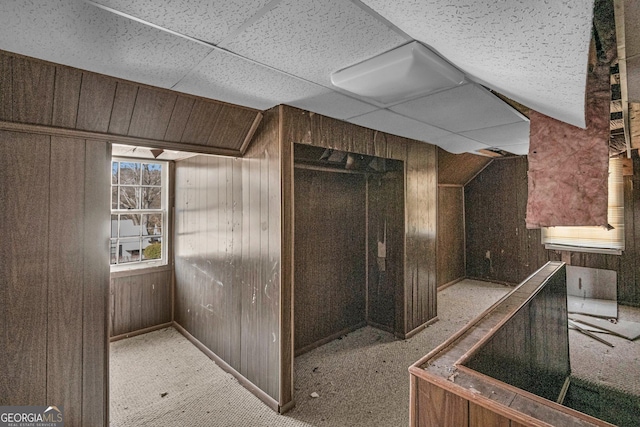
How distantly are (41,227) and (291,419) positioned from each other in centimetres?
195

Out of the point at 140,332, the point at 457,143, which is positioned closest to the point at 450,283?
the point at 457,143

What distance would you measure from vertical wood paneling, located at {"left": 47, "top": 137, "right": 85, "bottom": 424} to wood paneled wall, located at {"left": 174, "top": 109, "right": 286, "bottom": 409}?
1055mm

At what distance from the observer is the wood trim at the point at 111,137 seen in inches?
63.6

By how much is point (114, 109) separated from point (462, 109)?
7.37ft

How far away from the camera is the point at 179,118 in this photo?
204cm

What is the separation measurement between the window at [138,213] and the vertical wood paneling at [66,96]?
172 cm

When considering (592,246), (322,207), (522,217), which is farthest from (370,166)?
(592,246)

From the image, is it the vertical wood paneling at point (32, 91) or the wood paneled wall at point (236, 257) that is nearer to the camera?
the vertical wood paneling at point (32, 91)

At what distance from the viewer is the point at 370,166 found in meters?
3.33

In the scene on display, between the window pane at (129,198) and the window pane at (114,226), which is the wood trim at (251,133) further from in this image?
the window pane at (114,226)

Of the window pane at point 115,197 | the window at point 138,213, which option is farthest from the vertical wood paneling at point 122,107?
the window pane at point 115,197

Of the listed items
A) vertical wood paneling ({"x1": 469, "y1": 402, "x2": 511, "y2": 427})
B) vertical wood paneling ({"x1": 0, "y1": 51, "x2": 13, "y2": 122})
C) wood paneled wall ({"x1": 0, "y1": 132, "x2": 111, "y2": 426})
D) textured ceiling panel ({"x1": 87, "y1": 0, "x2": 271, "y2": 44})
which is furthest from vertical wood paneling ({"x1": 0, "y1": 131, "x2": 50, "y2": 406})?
vertical wood paneling ({"x1": 469, "y1": 402, "x2": 511, "y2": 427})

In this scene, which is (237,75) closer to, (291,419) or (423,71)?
(423,71)

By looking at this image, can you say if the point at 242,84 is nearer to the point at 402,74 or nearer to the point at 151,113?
the point at 151,113
